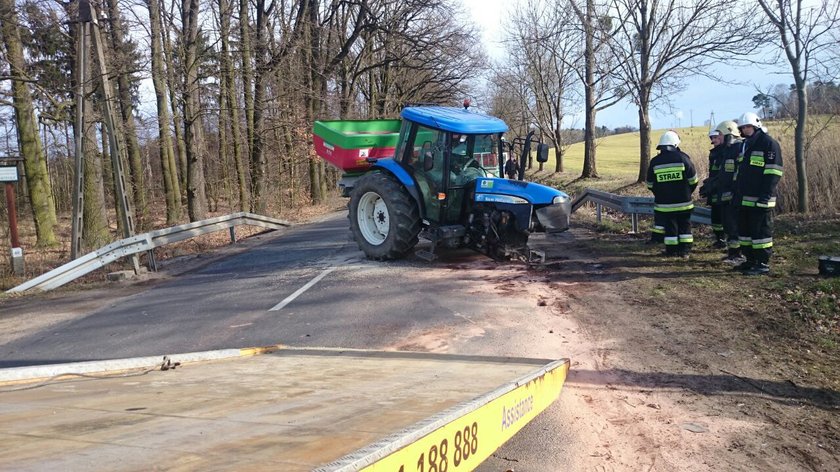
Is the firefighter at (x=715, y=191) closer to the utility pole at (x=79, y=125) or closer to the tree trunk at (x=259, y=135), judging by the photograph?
the utility pole at (x=79, y=125)

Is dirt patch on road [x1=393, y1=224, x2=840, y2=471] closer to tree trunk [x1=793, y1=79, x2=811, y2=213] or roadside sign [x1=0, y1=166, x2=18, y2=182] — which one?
tree trunk [x1=793, y1=79, x2=811, y2=213]

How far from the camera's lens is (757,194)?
873 cm

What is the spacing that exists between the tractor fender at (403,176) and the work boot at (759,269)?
4.94 metres

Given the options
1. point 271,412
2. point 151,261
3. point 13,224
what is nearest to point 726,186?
point 271,412

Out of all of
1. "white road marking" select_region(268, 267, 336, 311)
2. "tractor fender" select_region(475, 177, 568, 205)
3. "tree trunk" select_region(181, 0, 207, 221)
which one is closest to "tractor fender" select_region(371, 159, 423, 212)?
"tractor fender" select_region(475, 177, 568, 205)

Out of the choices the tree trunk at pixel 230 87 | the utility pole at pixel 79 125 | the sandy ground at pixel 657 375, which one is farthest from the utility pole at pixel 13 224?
the tree trunk at pixel 230 87

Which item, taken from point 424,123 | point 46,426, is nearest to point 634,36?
point 424,123

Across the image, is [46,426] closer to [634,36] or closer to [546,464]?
[546,464]

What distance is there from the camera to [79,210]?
12.7m

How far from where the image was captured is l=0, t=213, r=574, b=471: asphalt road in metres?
6.10

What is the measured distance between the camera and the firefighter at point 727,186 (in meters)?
9.67

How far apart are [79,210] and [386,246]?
6.73m

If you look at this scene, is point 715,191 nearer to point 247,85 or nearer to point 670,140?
point 670,140

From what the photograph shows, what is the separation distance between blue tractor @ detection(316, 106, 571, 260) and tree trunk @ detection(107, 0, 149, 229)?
7999mm
